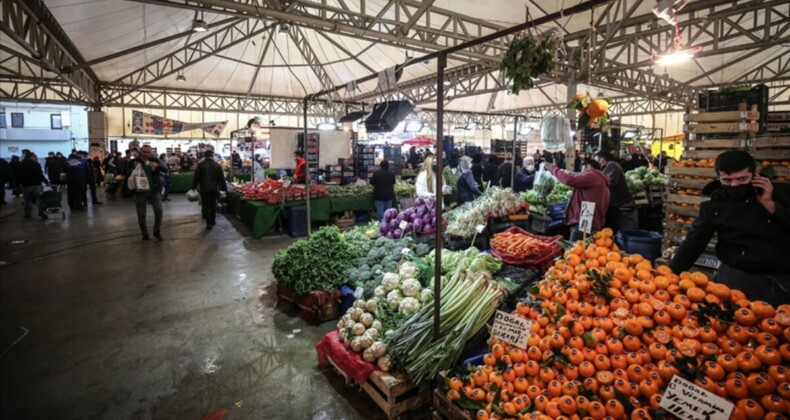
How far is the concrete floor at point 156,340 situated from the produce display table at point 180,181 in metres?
10.3

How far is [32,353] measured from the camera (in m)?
3.81

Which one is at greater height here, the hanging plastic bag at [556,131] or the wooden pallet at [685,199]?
the hanging plastic bag at [556,131]

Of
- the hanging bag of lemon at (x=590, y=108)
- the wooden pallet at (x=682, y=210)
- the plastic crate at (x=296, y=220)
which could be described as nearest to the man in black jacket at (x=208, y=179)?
the plastic crate at (x=296, y=220)

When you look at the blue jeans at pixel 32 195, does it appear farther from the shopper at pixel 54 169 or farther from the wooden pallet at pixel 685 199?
the wooden pallet at pixel 685 199

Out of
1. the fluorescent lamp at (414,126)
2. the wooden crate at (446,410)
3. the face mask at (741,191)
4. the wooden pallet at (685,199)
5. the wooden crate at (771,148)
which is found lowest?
the wooden crate at (446,410)

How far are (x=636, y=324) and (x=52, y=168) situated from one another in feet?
55.9

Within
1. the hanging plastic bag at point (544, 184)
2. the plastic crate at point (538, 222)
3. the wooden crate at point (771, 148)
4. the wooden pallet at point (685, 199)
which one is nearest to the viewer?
the wooden crate at point (771, 148)

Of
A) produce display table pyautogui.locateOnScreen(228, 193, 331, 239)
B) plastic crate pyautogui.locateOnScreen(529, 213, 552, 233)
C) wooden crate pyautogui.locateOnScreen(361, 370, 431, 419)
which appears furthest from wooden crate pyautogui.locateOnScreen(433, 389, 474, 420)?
produce display table pyautogui.locateOnScreen(228, 193, 331, 239)

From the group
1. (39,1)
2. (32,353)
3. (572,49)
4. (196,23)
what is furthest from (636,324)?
(39,1)

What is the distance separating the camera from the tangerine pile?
1749 mm

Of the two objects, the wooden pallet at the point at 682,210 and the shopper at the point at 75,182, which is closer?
the wooden pallet at the point at 682,210

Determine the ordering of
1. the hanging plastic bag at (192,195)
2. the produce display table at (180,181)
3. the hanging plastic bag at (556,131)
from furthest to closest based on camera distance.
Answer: the produce display table at (180,181), the hanging plastic bag at (192,195), the hanging plastic bag at (556,131)

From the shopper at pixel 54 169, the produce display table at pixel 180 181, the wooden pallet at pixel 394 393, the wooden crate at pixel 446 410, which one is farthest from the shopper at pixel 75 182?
the wooden crate at pixel 446 410

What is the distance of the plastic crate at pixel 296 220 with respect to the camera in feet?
28.5
